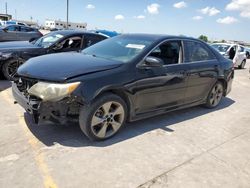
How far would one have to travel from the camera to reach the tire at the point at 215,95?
19.4 ft

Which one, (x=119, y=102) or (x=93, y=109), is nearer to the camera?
(x=93, y=109)

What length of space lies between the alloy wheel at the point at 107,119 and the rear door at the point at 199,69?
5.65 ft

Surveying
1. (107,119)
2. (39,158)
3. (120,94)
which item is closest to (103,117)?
(107,119)

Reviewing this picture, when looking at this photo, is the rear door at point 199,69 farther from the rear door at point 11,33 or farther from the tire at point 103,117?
the rear door at point 11,33

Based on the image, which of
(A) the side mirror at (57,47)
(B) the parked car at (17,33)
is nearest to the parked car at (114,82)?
(A) the side mirror at (57,47)

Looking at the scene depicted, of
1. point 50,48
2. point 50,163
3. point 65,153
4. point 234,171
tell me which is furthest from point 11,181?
point 50,48

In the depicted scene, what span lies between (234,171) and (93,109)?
6.57 ft

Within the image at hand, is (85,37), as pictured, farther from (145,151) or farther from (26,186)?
(26,186)

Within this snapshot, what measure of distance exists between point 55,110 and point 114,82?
0.90 metres

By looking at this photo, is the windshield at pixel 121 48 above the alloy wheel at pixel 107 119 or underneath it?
above

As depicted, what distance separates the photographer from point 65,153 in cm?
345

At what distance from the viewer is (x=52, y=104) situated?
133 inches

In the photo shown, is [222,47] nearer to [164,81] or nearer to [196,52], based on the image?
[196,52]

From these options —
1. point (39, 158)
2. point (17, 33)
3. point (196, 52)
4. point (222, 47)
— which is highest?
point (196, 52)
